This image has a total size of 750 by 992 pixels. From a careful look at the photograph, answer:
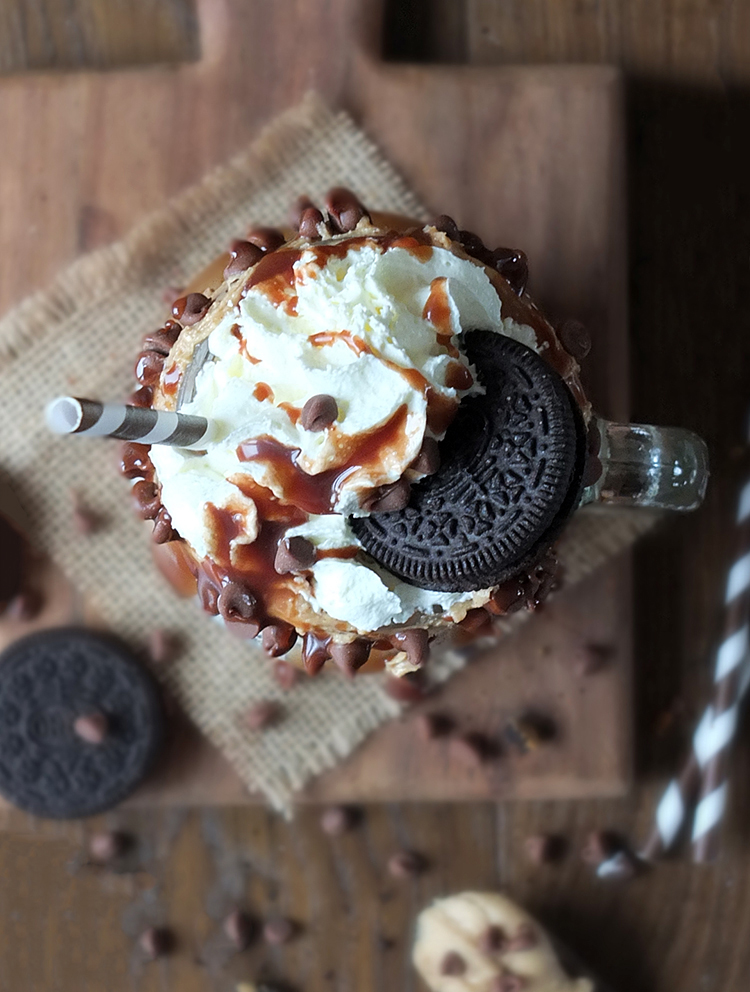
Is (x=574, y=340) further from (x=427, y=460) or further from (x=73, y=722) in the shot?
(x=73, y=722)

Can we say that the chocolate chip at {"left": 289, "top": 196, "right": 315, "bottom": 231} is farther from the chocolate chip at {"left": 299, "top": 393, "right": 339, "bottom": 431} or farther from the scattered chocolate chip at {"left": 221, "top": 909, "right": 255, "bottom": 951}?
the scattered chocolate chip at {"left": 221, "top": 909, "right": 255, "bottom": 951}

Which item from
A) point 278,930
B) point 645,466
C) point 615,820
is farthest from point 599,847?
point 645,466

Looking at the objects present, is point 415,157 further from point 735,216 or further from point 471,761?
point 471,761

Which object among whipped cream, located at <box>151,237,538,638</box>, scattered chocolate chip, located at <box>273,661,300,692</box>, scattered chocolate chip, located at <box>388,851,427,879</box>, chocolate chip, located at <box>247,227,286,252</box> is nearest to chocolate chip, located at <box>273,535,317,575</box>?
whipped cream, located at <box>151,237,538,638</box>

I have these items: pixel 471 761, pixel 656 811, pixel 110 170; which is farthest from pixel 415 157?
pixel 656 811

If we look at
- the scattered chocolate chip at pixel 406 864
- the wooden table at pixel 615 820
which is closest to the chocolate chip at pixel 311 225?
the wooden table at pixel 615 820

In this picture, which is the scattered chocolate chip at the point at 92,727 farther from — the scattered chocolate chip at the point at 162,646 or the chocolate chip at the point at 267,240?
the chocolate chip at the point at 267,240
